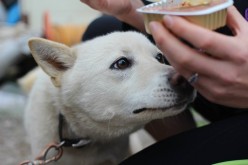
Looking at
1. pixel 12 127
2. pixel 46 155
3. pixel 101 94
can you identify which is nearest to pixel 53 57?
pixel 101 94

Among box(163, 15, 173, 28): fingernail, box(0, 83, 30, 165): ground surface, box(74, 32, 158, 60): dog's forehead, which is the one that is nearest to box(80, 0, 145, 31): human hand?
box(74, 32, 158, 60): dog's forehead

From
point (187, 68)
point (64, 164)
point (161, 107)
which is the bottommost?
point (64, 164)

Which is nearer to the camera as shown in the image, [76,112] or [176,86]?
[176,86]

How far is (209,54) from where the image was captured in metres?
0.80

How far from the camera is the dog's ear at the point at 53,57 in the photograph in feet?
3.54

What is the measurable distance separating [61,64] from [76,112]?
0.47ft

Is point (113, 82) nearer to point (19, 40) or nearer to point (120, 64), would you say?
point (120, 64)

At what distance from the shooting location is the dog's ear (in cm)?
108

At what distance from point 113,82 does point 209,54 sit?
1.19 ft

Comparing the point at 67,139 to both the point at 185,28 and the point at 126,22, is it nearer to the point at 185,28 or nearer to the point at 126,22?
the point at 126,22

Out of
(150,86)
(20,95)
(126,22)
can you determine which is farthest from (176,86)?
(20,95)

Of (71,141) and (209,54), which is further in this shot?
(71,141)

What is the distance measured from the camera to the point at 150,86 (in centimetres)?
101

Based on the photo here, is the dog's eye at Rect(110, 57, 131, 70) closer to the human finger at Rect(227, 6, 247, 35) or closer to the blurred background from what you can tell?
the human finger at Rect(227, 6, 247, 35)
